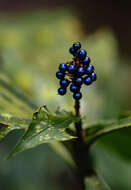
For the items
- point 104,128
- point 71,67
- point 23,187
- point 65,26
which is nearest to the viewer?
point 71,67

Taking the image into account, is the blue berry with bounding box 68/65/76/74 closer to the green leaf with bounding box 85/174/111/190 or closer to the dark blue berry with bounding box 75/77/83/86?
the dark blue berry with bounding box 75/77/83/86

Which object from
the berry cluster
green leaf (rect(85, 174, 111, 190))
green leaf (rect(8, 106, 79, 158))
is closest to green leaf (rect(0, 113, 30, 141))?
green leaf (rect(8, 106, 79, 158))

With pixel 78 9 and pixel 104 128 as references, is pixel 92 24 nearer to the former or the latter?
pixel 78 9

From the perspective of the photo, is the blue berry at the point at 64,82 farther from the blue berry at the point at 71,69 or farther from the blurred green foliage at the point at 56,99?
the blurred green foliage at the point at 56,99

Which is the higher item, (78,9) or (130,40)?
(78,9)

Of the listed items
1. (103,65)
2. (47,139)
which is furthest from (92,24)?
(47,139)

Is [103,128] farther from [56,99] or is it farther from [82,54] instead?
[56,99]

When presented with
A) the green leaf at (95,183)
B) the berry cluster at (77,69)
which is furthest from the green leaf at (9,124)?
the green leaf at (95,183)

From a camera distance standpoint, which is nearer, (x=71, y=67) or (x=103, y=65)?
(x=71, y=67)
